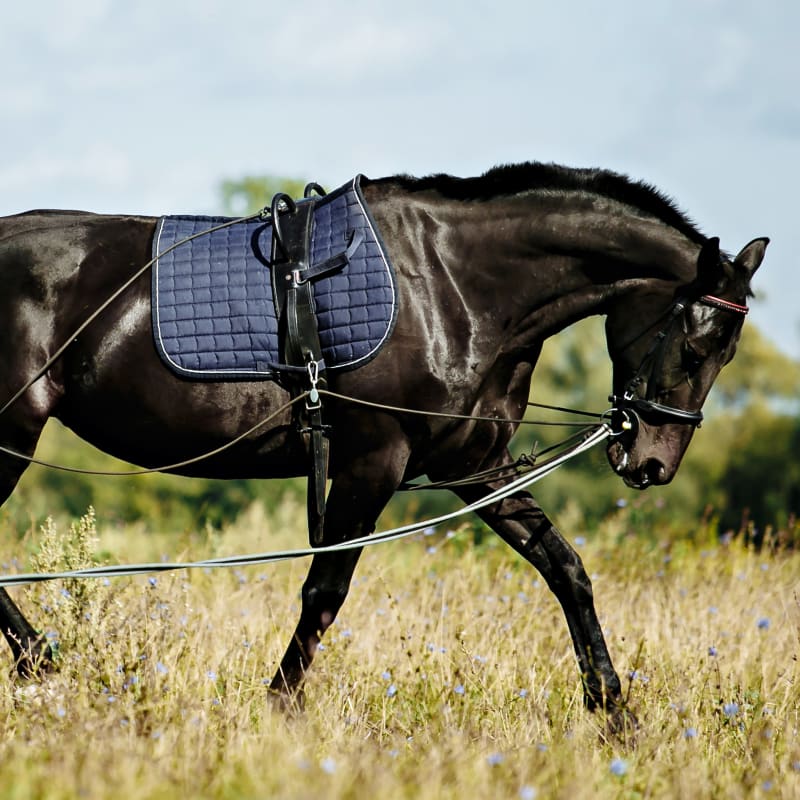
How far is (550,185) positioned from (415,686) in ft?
6.95

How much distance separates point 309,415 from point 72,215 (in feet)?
4.73

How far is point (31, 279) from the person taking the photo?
4.54 meters

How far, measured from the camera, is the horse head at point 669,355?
169 inches

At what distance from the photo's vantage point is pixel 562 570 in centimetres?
476

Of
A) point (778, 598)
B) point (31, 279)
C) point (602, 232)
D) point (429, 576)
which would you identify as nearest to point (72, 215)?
point (31, 279)

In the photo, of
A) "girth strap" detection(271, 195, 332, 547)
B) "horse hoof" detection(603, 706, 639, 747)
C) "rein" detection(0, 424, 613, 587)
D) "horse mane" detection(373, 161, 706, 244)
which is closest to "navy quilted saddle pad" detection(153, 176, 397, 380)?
"girth strap" detection(271, 195, 332, 547)

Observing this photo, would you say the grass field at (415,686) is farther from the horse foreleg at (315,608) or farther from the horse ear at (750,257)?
the horse ear at (750,257)

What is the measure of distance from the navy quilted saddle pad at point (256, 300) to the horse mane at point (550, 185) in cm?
36

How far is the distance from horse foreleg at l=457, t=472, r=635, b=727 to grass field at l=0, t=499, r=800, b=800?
0.52 feet

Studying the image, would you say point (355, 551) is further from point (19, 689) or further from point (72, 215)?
point (72, 215)

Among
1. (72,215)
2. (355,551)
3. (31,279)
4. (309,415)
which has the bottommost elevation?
(355,551)

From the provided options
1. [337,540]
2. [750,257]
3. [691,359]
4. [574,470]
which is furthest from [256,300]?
[574,470]

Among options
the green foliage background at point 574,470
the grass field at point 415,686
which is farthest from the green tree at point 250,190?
the grass field at point 415,686

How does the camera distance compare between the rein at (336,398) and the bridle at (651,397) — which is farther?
the bridle at (651,397)
